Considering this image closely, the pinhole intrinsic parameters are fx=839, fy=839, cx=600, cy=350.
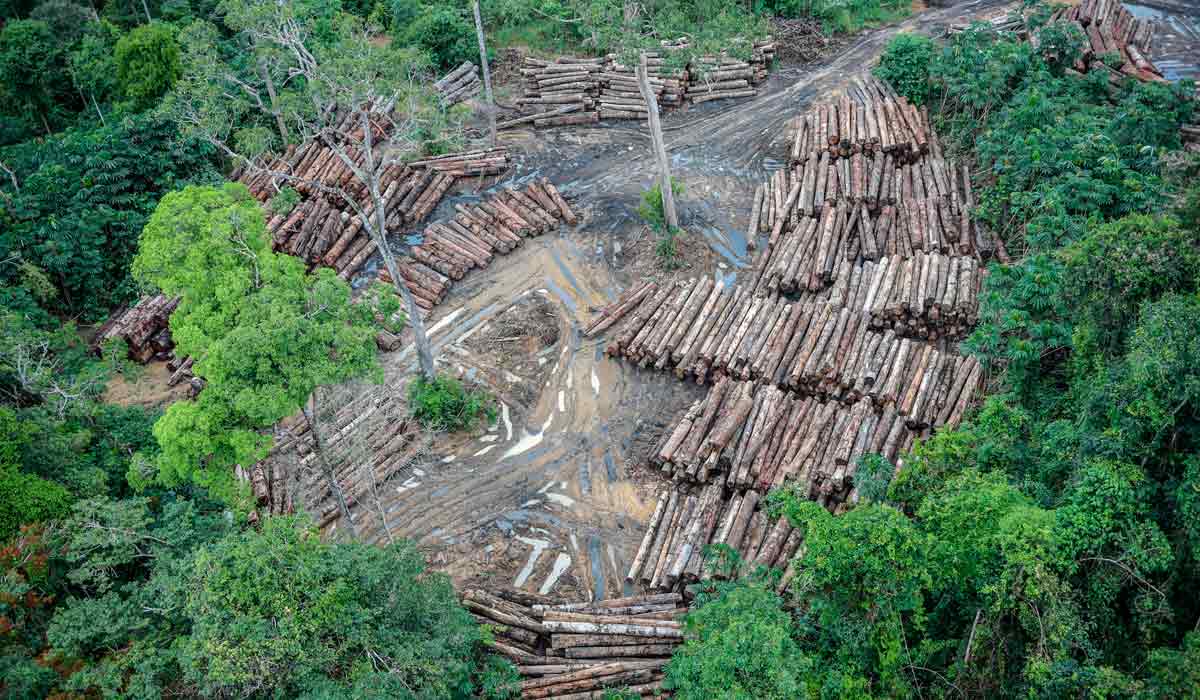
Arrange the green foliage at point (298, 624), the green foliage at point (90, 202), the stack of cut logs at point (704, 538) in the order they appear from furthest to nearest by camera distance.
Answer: the green foliage at point (90, 202) → the stack of cut logs at point (704, 538) → the green foliage at point (298, 624)

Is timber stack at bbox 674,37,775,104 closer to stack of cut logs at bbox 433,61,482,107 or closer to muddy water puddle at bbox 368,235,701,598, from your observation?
stack of cut logs at bbox 433,61,482,107

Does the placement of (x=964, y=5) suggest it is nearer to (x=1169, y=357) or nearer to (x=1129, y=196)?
(x=1129, y=196)

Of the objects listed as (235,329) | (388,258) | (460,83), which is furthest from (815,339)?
(460,83)

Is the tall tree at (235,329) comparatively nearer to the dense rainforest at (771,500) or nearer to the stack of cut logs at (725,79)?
the dense rainforest at (771,500)

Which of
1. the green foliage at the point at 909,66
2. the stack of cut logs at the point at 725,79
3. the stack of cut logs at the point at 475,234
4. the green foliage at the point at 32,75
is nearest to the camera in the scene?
the stack of cut logs at the point at 475,234

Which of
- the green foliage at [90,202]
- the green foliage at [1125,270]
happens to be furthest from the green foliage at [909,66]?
the green foliage at [90,202]

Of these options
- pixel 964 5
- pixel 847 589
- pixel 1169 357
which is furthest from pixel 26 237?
pixel 964 5

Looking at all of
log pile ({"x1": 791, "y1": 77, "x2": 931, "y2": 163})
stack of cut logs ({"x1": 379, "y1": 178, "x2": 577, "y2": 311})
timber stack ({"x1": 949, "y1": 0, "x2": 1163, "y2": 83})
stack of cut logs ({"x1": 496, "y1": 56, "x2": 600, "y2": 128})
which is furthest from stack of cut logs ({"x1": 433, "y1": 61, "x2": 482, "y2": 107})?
timber stack ({"x1": 949, "y1": 0, "x2": 1163, "y2": 83})

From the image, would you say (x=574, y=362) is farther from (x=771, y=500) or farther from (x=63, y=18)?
(x=63, y=18)
